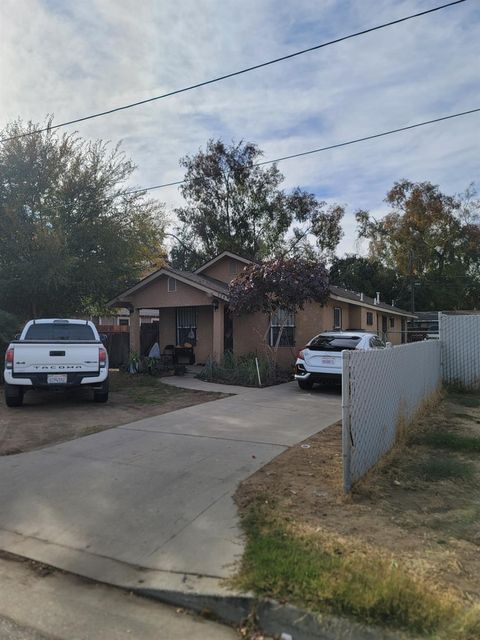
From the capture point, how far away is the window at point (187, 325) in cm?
1938

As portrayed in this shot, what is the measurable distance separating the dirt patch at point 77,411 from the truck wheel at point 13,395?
133mm

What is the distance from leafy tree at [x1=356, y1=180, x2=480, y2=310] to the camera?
44.4 meters

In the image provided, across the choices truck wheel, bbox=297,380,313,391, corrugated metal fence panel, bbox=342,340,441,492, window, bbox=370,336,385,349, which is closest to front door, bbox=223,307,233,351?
truck wheel, bbox=297,380,313,391

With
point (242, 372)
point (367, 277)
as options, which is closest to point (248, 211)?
point (367, 277)

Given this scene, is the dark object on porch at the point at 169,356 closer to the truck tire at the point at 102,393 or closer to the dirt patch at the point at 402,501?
the truck tire at the point at 102,393

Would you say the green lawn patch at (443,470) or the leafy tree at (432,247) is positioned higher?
the leafy tree at (432,247)

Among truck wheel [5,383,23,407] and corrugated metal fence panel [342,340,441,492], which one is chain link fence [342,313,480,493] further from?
truck wheel [5,383,23,407]

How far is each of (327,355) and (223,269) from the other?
9.20 meters

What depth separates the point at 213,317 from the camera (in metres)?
17.6

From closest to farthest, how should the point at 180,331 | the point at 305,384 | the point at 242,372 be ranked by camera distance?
the point at 305,384
the point at 242,372
the point at 180,331

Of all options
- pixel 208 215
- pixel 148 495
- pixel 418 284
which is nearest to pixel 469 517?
pixel 148 495

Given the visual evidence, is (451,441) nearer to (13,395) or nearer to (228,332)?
(13,395)

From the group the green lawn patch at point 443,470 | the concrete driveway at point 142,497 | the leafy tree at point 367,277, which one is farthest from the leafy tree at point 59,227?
the leafy tree at point 367,277

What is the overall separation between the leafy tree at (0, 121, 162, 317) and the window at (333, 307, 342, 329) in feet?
25.6
